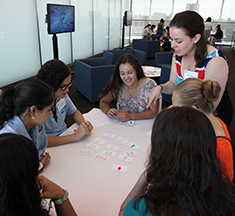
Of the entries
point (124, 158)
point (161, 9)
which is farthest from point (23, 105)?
point (161, 9)

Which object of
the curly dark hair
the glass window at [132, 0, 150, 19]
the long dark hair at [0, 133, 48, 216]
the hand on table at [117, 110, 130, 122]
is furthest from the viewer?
the glass window at [132, 0, 150, 19]

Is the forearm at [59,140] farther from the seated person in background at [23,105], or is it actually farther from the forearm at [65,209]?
the forearm at [65,209]

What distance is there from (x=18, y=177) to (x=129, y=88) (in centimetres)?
187

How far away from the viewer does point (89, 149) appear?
1.67 meters

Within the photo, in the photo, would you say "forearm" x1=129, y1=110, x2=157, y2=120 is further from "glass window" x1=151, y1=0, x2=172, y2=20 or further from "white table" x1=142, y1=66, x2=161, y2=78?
"glass window" x1=151, y1=0, x2=172, y2=20

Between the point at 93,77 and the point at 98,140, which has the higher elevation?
the point at 98,140

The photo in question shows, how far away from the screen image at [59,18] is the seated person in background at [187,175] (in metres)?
4.68

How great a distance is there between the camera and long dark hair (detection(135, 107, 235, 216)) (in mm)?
770

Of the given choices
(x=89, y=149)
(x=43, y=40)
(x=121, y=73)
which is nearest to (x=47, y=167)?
(x=89, y=149)

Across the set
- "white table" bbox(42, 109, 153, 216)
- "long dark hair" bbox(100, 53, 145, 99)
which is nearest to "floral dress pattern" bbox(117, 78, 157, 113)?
"long dark hair" bbox(100, 53, 145, 99)

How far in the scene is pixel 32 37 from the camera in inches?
207

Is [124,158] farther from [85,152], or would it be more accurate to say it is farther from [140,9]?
[140,9]

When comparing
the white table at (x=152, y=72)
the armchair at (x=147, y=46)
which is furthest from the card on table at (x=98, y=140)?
the armchair at (x=147, y=46)

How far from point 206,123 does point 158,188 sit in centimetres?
31
